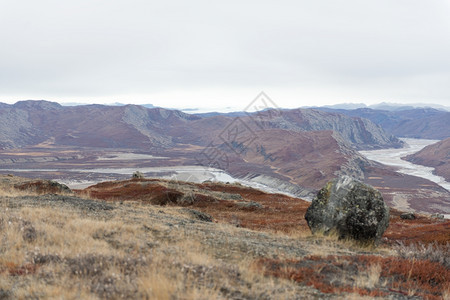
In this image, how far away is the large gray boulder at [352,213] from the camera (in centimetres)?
1564

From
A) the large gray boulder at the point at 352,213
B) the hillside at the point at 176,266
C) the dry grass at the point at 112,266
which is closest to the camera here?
the dry grass at the point at 112,266

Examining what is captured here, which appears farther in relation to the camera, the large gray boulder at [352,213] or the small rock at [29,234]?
the large gray boulder at [352,213]

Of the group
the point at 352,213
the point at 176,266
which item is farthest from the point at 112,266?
the point at 352,213

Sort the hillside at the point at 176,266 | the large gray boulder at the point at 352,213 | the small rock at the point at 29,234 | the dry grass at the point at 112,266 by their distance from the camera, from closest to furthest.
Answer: the dry grass at the point at 112,266, the hillside at the point at 176,266, the small rock at the point at 29,234, the large gray boulder at the point at 352,213

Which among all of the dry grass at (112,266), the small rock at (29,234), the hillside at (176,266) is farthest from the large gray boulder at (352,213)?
the small rock at (29,234)

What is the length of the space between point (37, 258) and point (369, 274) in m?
8.82

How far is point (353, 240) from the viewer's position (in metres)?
15.4

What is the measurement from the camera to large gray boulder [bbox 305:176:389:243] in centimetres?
1564

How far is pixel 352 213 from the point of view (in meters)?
15.8

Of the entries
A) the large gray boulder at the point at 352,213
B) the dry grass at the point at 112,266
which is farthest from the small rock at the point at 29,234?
the large gray boulder at the point at 352,213

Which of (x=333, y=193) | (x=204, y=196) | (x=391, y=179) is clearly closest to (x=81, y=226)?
(x=333, y=193)

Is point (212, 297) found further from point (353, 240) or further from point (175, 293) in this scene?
point (353, 240)

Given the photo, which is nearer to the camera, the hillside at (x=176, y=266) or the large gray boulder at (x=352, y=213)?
the hillside at (x=176, y=266)

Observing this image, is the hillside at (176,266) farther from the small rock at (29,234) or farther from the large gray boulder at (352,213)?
the large gray boulder at (352,213)
